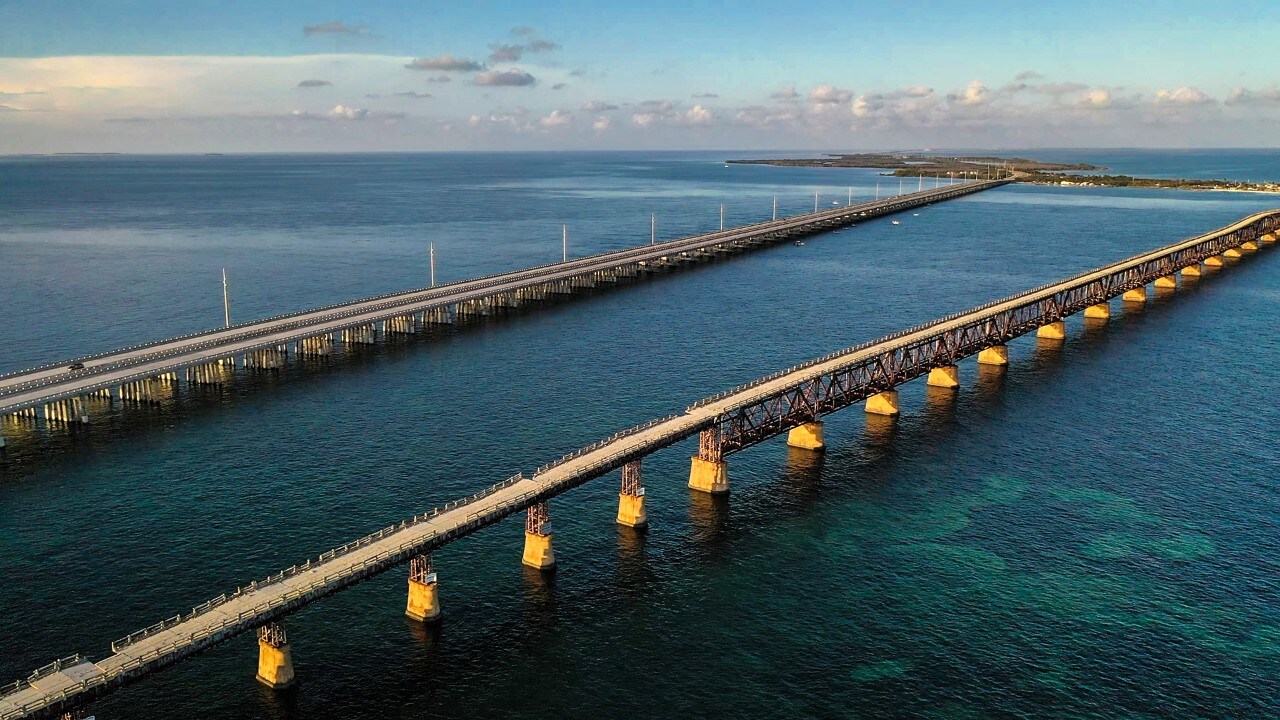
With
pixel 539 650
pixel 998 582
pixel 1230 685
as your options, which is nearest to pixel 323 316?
pixel 539 650

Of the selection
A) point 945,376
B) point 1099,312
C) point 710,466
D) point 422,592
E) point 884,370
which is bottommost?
point 422,592

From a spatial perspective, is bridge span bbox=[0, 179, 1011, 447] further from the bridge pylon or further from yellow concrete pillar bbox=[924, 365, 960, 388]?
yellow concrete pillar bbox=[924, 365, 960, 388]

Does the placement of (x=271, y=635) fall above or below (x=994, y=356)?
below

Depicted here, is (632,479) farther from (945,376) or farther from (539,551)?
(945,376)

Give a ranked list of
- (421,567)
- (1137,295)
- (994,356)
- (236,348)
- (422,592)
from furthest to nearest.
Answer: (1137,295), (994,356), (236,348), (421,567), (422,592)

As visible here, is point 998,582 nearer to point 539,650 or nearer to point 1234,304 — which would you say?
point 539,650

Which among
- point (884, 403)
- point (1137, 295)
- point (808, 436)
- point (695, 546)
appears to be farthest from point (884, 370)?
point (1137, 295)

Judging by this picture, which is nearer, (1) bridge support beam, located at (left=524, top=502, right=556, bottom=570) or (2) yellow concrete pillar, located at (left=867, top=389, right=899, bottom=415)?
(1) bridge support beam, located at (left=524, top=502, right=556, bottom=570)

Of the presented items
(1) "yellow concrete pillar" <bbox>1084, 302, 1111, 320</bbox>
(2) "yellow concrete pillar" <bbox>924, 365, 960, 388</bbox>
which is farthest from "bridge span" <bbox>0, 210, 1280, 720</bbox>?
(1) "yellow concrete pillar" <bbox>1084, 302, 1111, 320</bbox>
